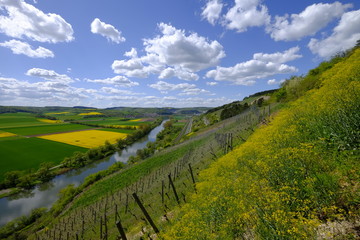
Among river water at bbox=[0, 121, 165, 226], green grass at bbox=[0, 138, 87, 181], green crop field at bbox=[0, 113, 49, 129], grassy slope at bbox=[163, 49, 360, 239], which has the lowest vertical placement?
river water at bbox=[0, 121, 165, 226]

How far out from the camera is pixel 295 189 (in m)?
4.44

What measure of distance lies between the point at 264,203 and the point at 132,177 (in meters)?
24.7

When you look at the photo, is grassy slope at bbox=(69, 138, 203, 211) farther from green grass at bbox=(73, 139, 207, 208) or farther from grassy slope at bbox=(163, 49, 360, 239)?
grassy slope at bbox=(163, 49, 360, 239)

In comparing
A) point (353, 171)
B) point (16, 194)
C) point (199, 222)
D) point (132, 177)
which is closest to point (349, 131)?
point (353, 171)

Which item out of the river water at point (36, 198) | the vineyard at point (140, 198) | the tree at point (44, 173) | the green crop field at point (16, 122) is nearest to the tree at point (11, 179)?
the tree at point (44, 173)

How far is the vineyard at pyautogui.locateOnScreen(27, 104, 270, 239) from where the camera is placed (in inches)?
373

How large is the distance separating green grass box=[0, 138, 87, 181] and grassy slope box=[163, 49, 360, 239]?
48360 millimetres

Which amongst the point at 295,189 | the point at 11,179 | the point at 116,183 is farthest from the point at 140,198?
the point at 11,179

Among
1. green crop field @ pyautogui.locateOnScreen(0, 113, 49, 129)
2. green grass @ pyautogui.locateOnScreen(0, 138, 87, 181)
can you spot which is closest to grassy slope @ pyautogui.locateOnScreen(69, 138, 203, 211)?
green grass @ pyautogui.locateOnScreen(0, 138, 87, 181)

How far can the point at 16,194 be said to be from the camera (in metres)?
29.8

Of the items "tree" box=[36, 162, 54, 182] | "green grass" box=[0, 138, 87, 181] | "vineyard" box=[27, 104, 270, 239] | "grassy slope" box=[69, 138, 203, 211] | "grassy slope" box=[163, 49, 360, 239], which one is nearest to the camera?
"grassy slope" box=[163, 49, 360, 239]

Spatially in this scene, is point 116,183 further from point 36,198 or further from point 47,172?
point 47,172

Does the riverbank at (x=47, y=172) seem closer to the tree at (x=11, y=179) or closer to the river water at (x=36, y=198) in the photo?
the tree at (x=11, y=179)

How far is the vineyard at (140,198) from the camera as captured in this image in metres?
9.47
